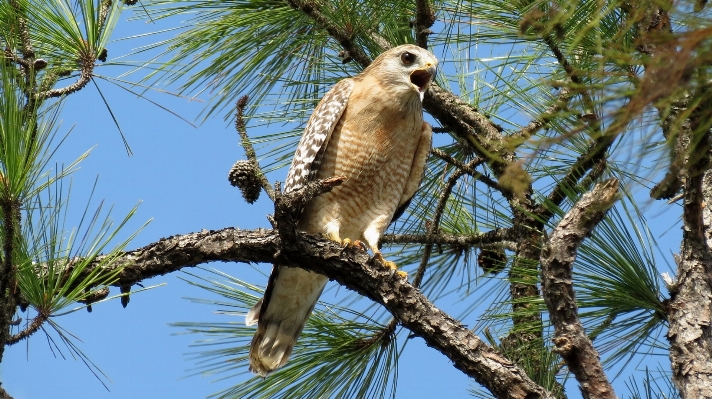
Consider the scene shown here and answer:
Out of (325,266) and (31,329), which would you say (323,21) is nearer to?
(325,266)

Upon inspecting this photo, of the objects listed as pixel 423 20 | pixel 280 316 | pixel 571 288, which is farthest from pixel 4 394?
pixel 423 20

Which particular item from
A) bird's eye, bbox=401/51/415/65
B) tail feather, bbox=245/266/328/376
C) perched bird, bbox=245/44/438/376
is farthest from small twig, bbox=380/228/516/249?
bird's eye, bbox=401/51/415/65

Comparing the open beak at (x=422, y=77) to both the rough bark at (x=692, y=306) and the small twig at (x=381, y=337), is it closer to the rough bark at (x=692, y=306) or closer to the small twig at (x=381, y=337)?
the small twig at (x=381, y=337)

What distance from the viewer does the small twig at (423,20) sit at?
13.2ft

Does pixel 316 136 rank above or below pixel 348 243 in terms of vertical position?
above

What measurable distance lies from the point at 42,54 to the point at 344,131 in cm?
154

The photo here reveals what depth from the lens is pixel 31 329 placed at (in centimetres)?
293

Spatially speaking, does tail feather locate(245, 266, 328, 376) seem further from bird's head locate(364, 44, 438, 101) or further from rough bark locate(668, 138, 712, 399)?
rough bark locate(668, 138, 712, 399)

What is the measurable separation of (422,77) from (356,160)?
0.57 metres

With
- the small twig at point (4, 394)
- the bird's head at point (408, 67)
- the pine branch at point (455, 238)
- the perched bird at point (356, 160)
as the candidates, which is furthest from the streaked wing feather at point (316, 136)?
the small twig at point (4, 394)

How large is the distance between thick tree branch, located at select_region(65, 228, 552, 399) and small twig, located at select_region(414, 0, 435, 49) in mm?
1358

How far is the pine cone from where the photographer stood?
382cm

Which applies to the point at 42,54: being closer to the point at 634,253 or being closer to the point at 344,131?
the point at 344,131

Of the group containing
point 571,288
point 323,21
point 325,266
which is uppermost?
point 323,21
